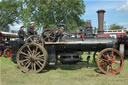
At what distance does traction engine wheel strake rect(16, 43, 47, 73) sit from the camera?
4.91 meters

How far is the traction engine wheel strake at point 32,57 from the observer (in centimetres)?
491

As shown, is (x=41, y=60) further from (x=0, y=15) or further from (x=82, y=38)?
(x=0, y=15)

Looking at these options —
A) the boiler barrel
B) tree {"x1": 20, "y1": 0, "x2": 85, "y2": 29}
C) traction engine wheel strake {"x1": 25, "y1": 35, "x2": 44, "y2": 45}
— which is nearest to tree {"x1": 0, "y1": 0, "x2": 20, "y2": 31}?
tree {"x1": 20, "y1": 0, "x2": 85, "y2": 29}

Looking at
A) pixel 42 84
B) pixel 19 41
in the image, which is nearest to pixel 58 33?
pixel 19 41

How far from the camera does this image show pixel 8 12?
39.4 metres

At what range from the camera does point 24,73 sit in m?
5.02

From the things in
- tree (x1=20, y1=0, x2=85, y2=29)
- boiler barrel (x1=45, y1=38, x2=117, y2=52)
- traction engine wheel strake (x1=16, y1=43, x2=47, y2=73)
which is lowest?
traction engine wheel strake (x1=16, y1=43, x2=47, y2=73)

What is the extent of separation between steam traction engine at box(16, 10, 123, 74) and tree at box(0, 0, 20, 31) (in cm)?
3474

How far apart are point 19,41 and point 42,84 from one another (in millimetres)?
2210

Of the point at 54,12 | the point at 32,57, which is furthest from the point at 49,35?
the point at 54,12

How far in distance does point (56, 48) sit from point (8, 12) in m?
38.3

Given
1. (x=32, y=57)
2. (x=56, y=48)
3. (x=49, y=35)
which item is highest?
(x=49, y=35)

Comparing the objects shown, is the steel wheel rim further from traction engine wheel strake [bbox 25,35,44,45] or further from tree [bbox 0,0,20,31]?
tree [bbox 0,0,20,31]

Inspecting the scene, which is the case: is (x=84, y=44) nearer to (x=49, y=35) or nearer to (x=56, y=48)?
(x=56, y=48)
